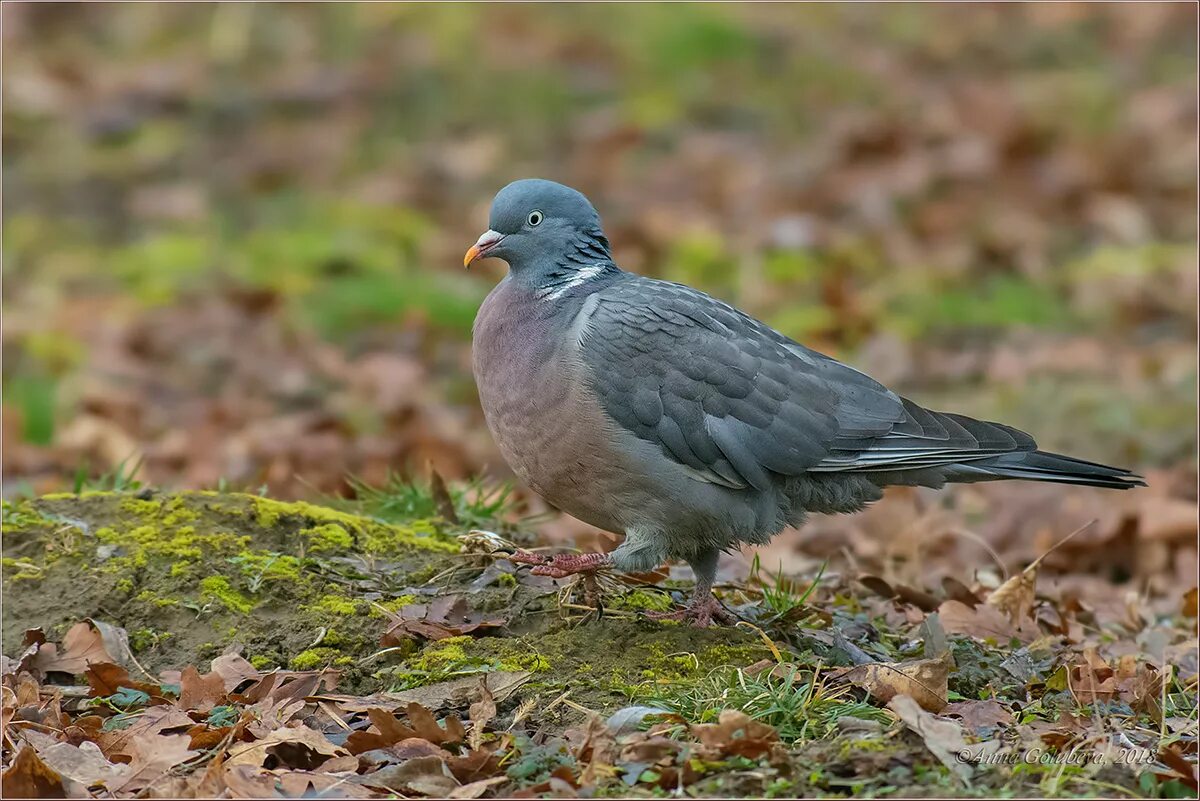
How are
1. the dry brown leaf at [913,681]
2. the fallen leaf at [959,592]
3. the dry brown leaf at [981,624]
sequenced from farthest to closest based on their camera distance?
1. the fallen leaf at [959,592]
2. the dry brown leaf at [981,624]
3. the dry brown leaf at [913,681]

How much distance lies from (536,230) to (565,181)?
726 centimetres

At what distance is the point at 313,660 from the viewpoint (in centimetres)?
468

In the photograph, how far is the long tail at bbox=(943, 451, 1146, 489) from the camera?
500cm

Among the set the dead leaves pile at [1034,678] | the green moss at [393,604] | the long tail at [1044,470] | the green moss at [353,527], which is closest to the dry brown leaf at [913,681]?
the dead leaves pile at [1034,678]

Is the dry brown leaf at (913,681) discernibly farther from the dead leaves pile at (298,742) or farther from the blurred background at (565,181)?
the blurred background at (565,181)

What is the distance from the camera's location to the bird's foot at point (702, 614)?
4996mm

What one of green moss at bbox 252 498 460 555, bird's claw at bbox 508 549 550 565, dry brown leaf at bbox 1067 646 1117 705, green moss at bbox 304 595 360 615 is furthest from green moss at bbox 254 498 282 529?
dry brown leaf at bbox 1067 646 1117 705

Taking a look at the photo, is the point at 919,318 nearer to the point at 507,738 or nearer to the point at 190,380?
the point at 190,380

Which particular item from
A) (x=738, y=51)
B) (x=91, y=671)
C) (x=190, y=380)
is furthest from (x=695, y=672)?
(x=738, y=51)

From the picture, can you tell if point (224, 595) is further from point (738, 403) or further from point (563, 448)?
point (738, 403)

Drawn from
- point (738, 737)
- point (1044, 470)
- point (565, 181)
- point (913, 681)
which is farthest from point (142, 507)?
point (565, 181)

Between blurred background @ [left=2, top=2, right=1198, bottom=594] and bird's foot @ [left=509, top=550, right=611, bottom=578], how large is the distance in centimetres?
218

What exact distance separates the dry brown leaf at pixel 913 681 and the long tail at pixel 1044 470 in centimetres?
98

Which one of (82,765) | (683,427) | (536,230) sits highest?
(536,230)
